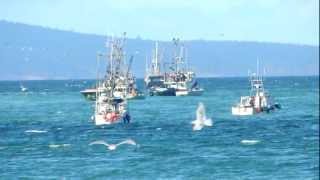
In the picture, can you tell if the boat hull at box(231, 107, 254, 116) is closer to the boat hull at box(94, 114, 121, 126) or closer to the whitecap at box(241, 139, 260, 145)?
the boat hull at box(94, 114, 121, 126)

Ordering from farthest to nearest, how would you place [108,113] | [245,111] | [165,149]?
1. [245,111]
2. [108,113]
3. [165,149]

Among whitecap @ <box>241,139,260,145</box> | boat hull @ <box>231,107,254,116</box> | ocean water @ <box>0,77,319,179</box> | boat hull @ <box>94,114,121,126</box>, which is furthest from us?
boat hull @ <box>231,107,254,116</box>

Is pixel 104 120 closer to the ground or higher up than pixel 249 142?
higher up

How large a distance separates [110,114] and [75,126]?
6261 millimetres

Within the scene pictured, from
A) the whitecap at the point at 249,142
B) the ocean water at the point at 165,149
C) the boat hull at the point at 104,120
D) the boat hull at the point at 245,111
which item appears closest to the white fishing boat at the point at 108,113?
the boat hull at the point at 104,120

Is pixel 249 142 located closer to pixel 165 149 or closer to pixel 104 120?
pixel 165 149

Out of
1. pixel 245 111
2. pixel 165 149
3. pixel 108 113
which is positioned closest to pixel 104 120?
pixel 108 113

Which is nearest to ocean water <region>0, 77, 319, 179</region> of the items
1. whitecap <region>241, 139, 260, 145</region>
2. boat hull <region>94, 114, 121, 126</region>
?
whitecap <region>241, 139, 260, 145</region>

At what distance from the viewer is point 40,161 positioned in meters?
83.9

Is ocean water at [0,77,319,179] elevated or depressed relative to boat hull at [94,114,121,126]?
depressed

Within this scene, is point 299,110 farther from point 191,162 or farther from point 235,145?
point 191,162

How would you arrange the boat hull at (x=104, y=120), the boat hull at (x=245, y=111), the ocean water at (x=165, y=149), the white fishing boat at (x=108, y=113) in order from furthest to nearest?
1. the boat hull at (x=245, y=111)
2. the white fishing boat at (x=108, y=113)
3. the boat hull at (x=104, y=120)
4. the ocean water at (x=165, y=149)

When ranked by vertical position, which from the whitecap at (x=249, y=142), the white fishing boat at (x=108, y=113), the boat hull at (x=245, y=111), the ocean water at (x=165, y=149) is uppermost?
the white fishing boat at (x=108, y=113)

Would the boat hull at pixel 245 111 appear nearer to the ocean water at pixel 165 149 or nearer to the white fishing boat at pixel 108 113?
the ocean water at pixel 165 149
